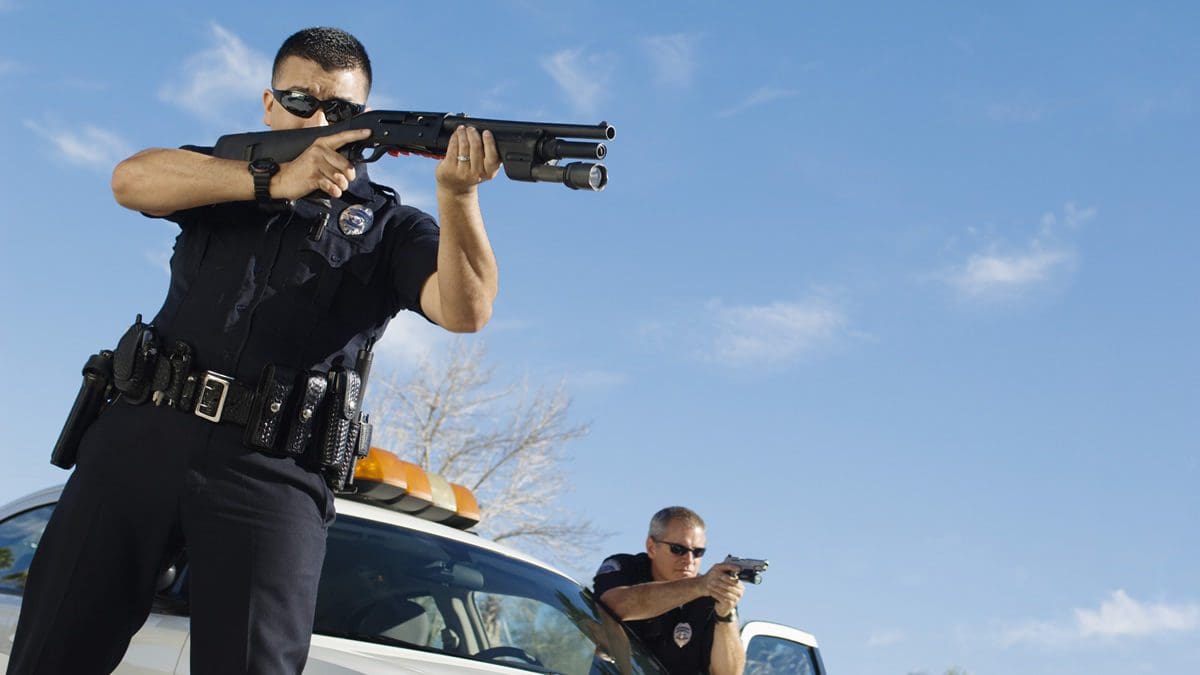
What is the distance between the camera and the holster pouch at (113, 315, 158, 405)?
8.45 feet

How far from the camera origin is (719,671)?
5188 millimetres

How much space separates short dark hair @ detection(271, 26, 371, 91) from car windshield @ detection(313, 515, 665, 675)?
1456 millimetres

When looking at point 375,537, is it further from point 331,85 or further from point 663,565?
point 663,565

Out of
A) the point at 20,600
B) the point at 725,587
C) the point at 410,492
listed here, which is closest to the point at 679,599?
the point at 725,587

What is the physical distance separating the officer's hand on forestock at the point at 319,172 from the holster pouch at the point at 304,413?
1.18 ft

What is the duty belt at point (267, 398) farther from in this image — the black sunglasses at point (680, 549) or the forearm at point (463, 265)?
the black sunglasses at point (680, 549)

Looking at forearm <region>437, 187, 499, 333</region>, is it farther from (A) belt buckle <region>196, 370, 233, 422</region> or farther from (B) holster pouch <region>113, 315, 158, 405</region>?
(B) holster pouch <region>113, 315, 158, 405</region>

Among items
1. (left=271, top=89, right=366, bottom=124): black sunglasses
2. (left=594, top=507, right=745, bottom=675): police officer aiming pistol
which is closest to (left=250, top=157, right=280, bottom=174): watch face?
(left=271, top=89, right=366, bottom=124): black sunglasses

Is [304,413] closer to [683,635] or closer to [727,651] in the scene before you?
[727,651]

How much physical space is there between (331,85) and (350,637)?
1.49 metres

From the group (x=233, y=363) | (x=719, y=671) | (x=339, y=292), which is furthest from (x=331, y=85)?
(x=719, y=671)

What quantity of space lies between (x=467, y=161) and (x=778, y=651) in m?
3.38

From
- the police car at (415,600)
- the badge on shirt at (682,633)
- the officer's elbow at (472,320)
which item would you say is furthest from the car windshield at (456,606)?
the officer's elbow at (472,320)

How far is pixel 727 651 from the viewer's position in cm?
521
